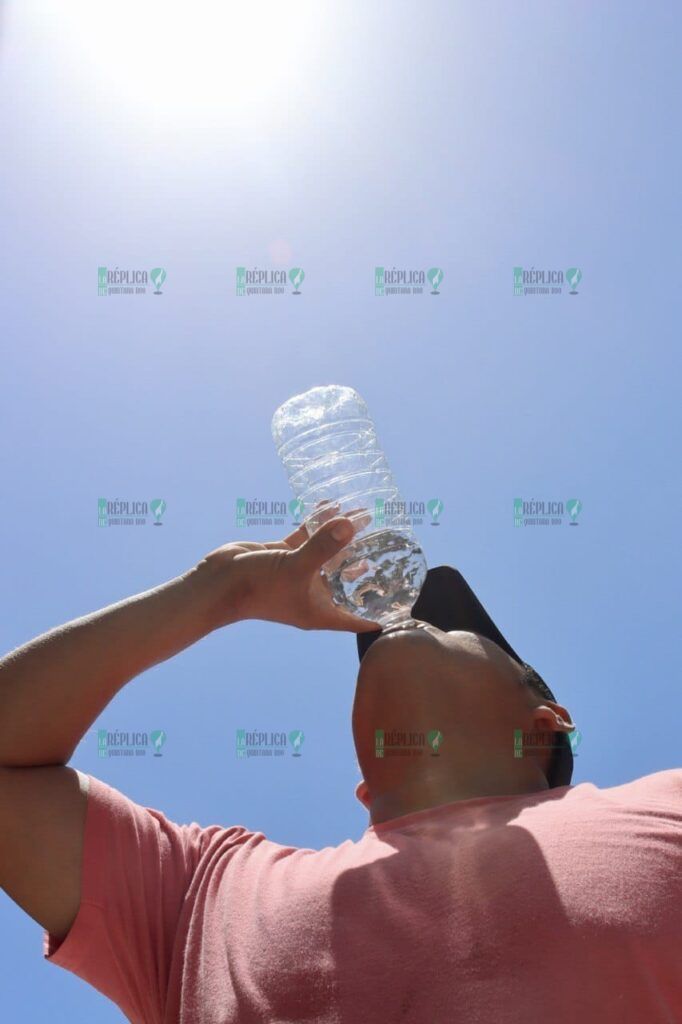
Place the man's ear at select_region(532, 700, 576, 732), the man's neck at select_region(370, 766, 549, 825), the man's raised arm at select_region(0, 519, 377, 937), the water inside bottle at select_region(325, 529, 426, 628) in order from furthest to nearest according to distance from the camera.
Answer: the water inside bottle at select_region(325, 529, 426, 628) → the man's ear at select_region(532, 700, 576, 732) → the man's neck at select_region(370, 766, 549, 825) → the man's raised arm at select_region(0, 519, 377, 937)

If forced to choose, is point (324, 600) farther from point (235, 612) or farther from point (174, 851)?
point (174, 851)

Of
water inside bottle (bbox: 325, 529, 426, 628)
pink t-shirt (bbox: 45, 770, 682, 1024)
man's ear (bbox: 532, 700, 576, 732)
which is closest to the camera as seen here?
pink t-shirt (bbox: 45, 770, 682, 1024)

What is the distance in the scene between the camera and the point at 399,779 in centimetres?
184

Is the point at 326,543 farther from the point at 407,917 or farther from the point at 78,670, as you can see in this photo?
the point at 407,917

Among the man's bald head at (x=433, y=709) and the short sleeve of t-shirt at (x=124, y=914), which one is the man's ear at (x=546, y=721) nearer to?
the man's bald head at (x=433, y=709)

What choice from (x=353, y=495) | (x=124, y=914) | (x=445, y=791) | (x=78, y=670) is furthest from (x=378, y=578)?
(x=124, y=914)

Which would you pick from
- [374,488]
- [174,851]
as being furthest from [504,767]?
[374,488]

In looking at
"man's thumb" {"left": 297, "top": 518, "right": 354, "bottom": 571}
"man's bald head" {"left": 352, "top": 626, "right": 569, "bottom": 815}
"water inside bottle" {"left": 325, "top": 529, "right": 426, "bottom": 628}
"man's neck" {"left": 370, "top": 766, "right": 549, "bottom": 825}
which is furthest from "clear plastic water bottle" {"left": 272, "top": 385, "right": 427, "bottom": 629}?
"man's neck" {"left": 370, "top": 766, "right": 549, "bottom": 825}

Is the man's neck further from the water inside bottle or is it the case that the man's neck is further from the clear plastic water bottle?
the water inside bottle

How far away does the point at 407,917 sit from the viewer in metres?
1.40

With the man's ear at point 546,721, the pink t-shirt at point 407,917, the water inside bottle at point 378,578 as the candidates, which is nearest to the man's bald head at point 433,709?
the man's ear at point 546,721

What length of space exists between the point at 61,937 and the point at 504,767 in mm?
953

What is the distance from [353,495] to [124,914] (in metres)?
1.75

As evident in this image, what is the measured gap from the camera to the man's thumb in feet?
6.08
